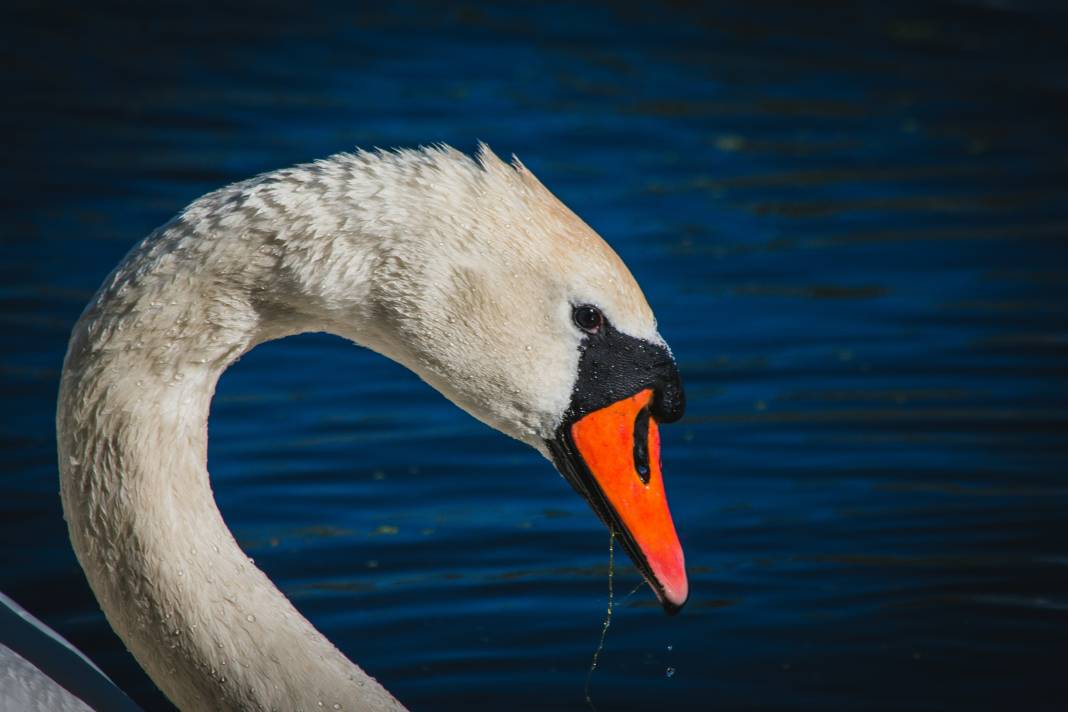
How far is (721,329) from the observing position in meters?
8.31

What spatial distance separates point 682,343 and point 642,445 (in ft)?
13.7

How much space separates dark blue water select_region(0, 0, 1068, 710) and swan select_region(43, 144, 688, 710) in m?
1.18

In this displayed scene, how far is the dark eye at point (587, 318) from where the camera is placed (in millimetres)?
3807

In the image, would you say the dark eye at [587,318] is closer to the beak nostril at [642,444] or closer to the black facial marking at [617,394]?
the black facial marking at [617,394]

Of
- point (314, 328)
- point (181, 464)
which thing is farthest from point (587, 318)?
point (181, 464)

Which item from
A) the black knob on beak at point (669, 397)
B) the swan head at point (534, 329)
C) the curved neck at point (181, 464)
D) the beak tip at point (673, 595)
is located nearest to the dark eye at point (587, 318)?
the swan head at point (534, 329)

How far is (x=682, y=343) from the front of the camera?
8.15 metres

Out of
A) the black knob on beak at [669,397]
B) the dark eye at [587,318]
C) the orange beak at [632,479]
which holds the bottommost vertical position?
the orange beak at [632,479]

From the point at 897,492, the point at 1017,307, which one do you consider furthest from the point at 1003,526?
the point at 1017,307

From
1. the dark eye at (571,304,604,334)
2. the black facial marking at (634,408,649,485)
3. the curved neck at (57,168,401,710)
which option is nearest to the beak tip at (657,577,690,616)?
the black facial marking at (634,408,649,485)

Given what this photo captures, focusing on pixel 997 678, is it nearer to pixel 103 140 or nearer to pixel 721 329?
pixel 721 329

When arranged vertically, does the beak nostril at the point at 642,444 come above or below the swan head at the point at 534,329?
below

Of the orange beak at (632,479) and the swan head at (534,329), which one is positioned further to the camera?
the orange beak at (632,479)

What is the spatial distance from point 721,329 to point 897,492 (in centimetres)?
191
